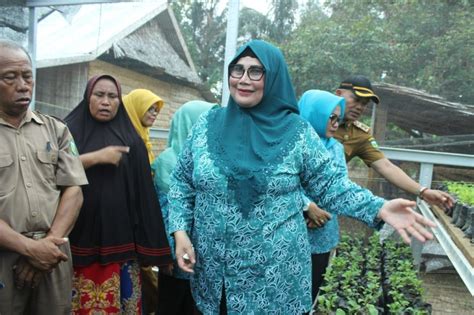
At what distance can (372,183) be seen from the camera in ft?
13.5

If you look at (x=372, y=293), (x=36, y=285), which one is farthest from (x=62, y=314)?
(x=372, y=293)

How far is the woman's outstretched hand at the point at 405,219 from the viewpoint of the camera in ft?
5.04

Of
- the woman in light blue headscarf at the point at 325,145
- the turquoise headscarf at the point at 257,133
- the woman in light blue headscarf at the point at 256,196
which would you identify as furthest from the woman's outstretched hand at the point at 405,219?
the woman in light blue headscarf at the point at 325,145

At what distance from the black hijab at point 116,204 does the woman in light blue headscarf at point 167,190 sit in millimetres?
168

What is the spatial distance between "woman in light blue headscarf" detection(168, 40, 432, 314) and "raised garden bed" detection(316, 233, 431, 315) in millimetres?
575

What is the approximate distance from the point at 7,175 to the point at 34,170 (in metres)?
0.12

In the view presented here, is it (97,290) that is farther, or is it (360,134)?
(360,134)

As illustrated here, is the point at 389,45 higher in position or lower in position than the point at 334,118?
higher

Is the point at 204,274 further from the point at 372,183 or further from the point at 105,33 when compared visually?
the point at 105,33

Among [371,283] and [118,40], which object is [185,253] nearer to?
[371,283]

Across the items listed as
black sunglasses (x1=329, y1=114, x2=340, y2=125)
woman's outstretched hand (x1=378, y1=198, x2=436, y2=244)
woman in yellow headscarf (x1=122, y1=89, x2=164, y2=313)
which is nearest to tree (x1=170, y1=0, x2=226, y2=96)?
woman in yellow headscarf (x1=122, y1=89, x2=164, y2=313)

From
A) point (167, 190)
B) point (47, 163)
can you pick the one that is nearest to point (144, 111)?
point (167, 190)

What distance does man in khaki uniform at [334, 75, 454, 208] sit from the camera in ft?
10.9

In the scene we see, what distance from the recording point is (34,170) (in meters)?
2.01
